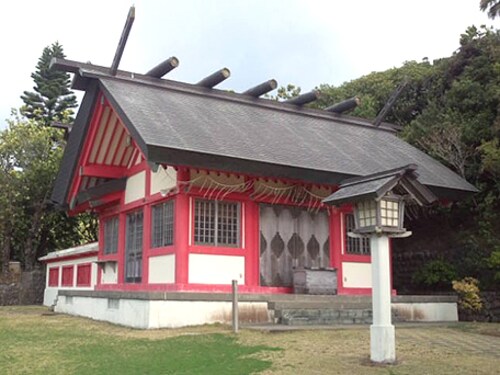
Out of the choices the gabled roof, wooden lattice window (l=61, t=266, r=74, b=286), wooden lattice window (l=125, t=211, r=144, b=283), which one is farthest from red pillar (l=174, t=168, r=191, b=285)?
wooden lattice window (l=61, t=266, r=74, b=286)

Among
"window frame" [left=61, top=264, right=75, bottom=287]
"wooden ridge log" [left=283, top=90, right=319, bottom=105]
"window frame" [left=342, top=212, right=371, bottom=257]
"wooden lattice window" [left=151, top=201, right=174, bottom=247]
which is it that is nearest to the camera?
"wooden lattice window" [left=151, top=201, right=174, bottom=247]

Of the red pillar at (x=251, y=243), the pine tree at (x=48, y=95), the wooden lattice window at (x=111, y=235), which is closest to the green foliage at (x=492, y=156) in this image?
the red pillar at (x=251, y=243)

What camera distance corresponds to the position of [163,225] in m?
14.5

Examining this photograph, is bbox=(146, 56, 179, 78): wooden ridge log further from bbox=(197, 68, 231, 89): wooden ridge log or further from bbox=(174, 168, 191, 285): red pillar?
bbox=(174, 168, 191, 285): red pillar

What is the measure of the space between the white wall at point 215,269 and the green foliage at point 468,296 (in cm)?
560

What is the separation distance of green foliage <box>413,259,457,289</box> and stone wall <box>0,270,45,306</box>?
18.1 metres

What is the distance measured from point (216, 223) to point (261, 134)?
293 cm

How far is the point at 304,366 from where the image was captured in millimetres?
7312

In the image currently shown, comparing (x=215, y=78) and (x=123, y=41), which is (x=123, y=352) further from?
(x=215, y=78)

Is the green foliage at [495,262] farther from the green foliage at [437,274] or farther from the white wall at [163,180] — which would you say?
the white wall at [163,180]

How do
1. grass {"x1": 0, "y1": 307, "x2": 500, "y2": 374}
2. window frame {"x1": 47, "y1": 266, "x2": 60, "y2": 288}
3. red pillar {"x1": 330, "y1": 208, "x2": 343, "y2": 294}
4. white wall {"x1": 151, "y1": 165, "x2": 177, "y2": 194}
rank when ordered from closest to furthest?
grass {"x1": 0, "y1": 307, "x2": 500, "y2": 374}, white wall {"x1": 151, "y1": 165, "x2": 177, "y2": 194}, red pillar {"x1": 330, "y1": 208, "x2": 343, "y2": 294}, window frame {"x1": 47, "y1": 266, "x2": 60, "y2": 288}

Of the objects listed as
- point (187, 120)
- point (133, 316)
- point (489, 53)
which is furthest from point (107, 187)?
point (489, 53)

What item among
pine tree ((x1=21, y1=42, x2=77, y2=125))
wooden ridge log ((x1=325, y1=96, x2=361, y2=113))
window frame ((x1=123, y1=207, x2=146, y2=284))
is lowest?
window frame ((x1=123, y1=207, x2=146, y2=284))

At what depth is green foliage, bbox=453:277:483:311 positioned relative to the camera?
47.2ft
